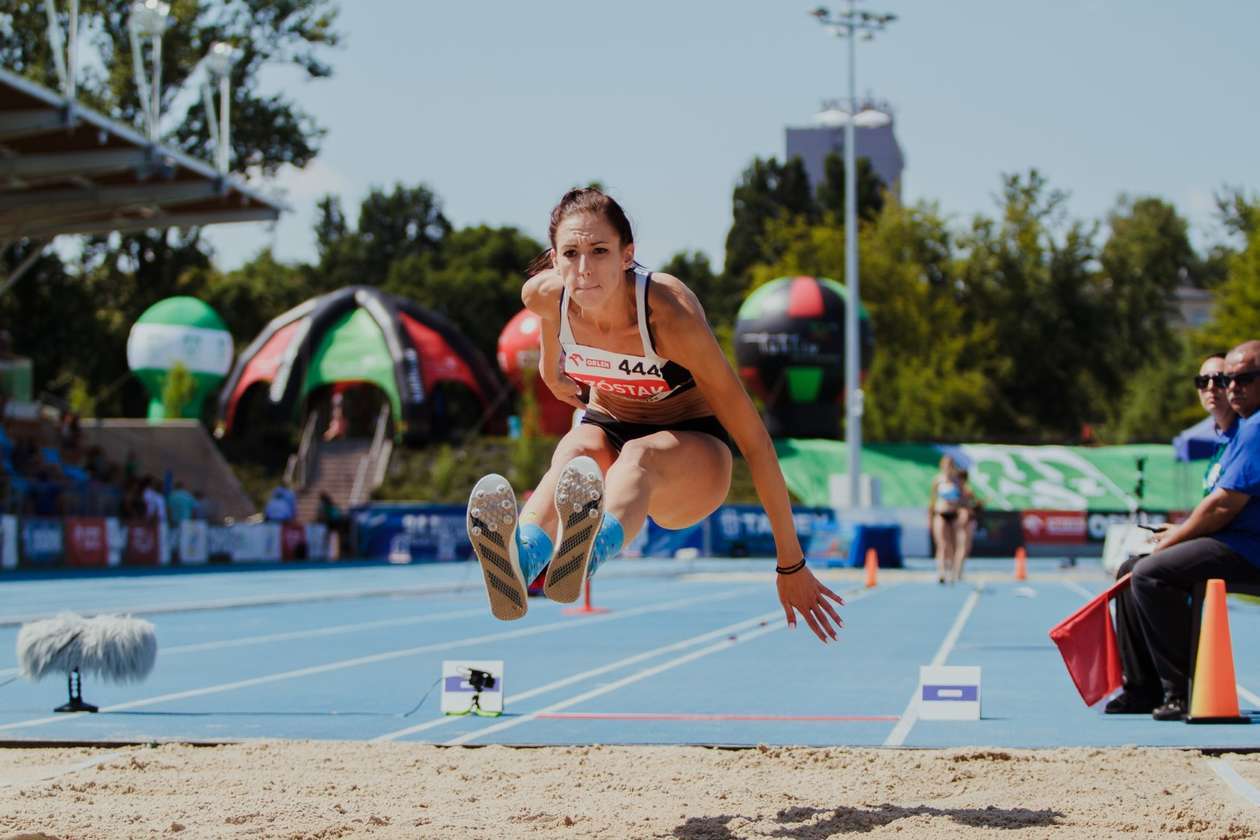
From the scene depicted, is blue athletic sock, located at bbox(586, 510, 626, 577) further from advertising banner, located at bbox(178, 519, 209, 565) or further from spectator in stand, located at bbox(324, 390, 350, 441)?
spectator in stand, located at bbox(324, 390, 350, 441)

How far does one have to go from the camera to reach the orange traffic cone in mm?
7312

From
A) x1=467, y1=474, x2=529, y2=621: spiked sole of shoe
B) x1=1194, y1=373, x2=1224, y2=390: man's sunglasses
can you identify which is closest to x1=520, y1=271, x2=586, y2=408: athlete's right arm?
x1=467, y1=474, x2=529, y2=621: spiked sole of shoe

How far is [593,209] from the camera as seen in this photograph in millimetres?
5277

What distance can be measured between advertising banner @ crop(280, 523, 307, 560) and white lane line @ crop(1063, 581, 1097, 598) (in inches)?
594

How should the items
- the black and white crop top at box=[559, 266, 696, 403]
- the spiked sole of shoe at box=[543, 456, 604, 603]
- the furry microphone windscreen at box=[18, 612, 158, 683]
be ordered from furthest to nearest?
the furry microphone windscreen at box=[18, 612, 158, 683]
the black and white crop top at box=[559, 266, 696, 403]
the spiked sole of shoe at box=[543, 456, 604, 603]

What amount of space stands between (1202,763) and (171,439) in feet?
101

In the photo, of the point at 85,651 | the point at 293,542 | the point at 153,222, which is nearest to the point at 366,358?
the point at 293,542

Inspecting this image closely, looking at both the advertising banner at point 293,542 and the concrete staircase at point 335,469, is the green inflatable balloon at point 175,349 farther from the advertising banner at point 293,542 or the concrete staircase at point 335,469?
the advertising banner at point 293,542

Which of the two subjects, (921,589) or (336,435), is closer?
(921,589)

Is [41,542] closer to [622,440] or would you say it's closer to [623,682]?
[623,682]

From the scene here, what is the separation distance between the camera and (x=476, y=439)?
40.7 meters

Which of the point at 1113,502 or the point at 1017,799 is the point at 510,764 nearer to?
the point at 1017,799

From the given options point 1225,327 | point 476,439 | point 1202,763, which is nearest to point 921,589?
point 1202,763

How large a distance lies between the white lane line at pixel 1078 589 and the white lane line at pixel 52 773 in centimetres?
1513
